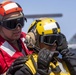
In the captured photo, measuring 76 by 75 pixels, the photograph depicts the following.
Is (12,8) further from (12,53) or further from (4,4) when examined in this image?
(12,53)

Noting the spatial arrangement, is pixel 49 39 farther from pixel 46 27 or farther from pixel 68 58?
pixel 68 58

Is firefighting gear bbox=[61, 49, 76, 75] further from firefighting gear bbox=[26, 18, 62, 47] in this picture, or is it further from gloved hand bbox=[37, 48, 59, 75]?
gloved hand bbox=[37, 48, 59, 75]

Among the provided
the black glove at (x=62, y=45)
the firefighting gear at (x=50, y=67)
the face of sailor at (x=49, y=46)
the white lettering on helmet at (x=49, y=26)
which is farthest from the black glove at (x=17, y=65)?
the black glove at (x=62, y=45)

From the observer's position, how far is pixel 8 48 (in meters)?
4.50

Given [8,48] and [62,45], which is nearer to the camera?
[62,45]

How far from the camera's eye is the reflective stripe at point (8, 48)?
14.6 ft

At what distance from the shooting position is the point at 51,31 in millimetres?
4086

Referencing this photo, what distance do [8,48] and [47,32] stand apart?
692 mm

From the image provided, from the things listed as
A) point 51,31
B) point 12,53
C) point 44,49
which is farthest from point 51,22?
point 12,53

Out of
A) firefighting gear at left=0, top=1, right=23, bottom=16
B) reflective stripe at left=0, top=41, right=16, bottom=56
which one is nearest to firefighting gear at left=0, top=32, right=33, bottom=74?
reflective stripe at left=0, top=41, right=16, bottom=56

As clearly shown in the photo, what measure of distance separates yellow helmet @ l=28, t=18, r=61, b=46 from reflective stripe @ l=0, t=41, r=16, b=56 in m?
0.48

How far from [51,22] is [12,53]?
710 mm

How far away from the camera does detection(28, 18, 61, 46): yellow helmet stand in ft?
13.3

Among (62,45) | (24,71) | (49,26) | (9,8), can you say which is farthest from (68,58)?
(9,8)
